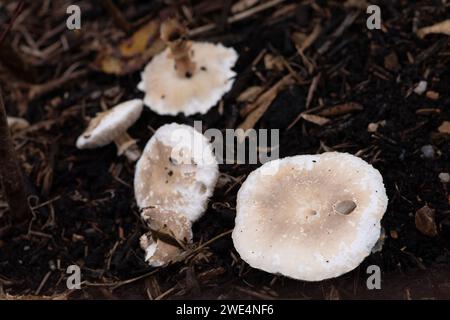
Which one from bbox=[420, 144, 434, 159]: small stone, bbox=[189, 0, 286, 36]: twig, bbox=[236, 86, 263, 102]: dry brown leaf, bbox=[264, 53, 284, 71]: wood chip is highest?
bbox=[189, 0, 286, 36]: twig

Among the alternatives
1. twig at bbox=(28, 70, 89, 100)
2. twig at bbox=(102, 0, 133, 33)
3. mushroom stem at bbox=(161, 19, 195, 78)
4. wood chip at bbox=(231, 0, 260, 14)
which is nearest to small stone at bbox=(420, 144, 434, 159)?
mushroom stem at bbox=(161, 19, 195, 78)

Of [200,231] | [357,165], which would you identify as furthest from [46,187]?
[357,165]

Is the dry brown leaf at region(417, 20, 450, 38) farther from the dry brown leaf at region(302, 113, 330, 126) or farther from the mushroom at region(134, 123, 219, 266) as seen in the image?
the mushroom at region(134, 123, 219, 266)

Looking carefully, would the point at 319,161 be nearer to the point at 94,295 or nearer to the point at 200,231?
the point at 200,231

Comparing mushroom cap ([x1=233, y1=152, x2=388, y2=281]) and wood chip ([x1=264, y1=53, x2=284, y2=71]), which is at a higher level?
wood chip ([x1=264, y1=53, x2=284, y2=71])

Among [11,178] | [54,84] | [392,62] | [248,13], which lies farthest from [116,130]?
[392,62]

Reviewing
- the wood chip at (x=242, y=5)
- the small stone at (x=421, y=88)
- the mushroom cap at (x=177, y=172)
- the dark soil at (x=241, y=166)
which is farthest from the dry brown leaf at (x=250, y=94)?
the small stone at (x=421, y=88)
